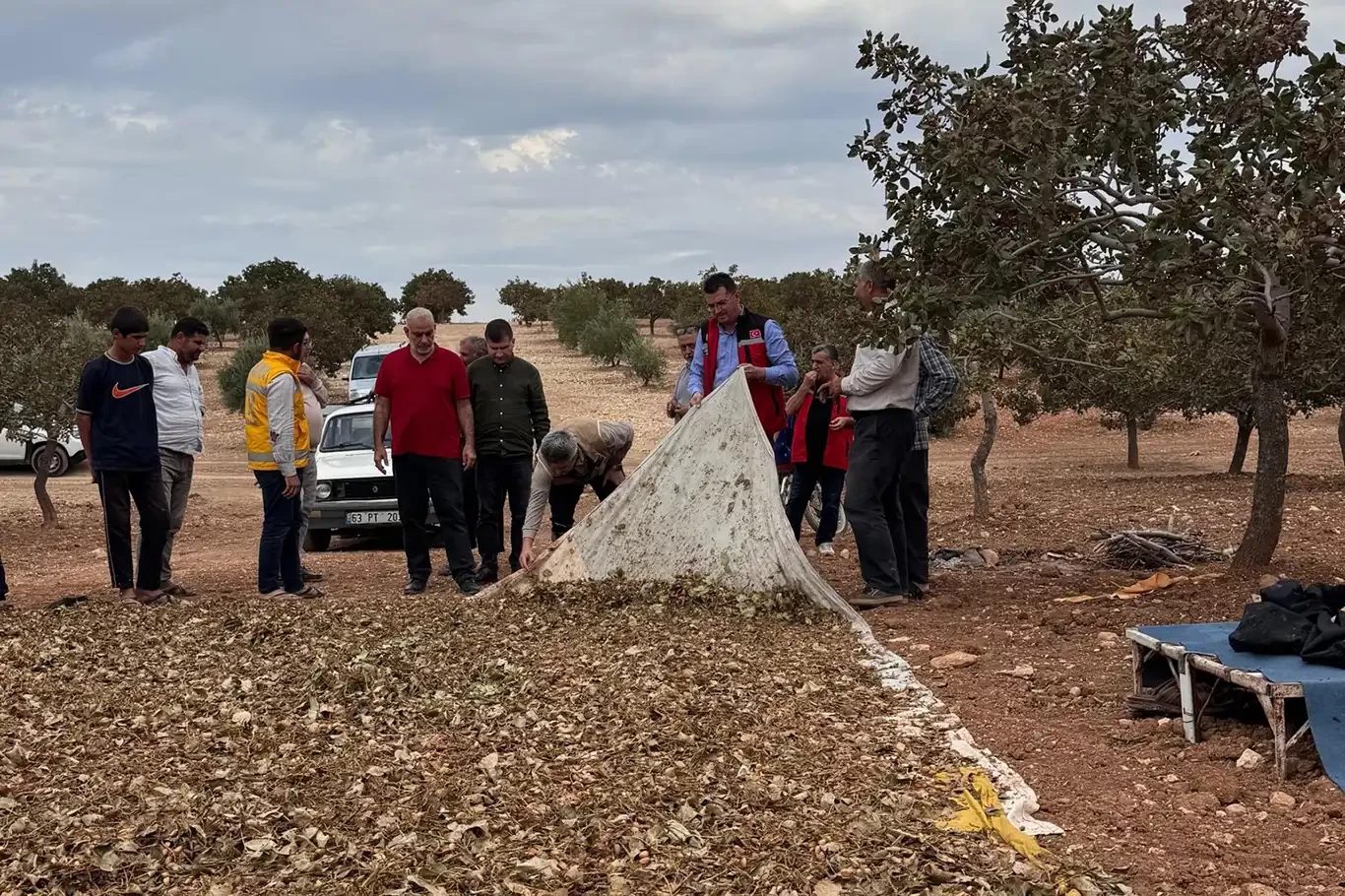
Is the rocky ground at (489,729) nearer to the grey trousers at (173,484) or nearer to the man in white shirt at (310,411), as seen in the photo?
the grey trousers at (173,484)

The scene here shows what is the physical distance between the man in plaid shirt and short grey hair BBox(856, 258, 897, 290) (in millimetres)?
371

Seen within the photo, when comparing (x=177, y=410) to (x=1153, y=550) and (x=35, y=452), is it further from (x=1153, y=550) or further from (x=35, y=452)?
(x=35, y=452)

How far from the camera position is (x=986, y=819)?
4.02 metres

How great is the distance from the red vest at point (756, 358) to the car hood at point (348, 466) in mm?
4669

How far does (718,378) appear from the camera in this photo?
7.93 metres

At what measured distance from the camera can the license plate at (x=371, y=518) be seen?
11.8 meters

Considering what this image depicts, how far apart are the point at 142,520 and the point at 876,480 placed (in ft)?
14.9

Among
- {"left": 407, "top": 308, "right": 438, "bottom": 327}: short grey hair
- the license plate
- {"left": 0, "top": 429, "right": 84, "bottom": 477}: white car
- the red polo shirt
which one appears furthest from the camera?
{"left": 0, "top": 429, "right": 84, "bottom": 477}: white car

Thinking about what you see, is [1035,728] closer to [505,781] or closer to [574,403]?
[505,781]

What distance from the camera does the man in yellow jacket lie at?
8.27m

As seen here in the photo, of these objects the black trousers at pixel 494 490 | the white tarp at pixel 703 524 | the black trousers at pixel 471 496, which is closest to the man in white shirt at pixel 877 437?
the white tarp at pixel 703 524

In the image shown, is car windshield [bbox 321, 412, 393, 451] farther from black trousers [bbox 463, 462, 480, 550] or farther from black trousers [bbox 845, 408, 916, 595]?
black trousers [bbox 845, 408, 916, 595]

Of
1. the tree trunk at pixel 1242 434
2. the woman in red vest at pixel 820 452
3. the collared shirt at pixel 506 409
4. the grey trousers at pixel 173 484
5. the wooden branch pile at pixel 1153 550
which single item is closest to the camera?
the grey trousers at pixel 173 484

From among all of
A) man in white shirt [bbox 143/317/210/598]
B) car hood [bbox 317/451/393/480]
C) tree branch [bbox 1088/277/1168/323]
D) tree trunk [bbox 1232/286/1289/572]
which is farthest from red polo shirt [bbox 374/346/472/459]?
tree trunk [bbox 1232/286/1289/572]
